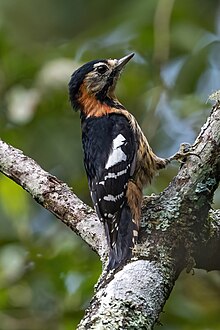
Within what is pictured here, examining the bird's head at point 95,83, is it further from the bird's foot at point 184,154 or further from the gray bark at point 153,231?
the gray bark at point 153,231

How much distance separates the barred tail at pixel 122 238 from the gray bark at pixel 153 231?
5cm

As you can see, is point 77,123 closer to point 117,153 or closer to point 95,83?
point 95,83

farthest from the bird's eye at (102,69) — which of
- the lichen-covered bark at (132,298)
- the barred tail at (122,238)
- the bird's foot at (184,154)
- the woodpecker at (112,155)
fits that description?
the lichen-covered bark at (132,298)

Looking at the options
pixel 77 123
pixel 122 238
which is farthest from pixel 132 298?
pixel 77 123

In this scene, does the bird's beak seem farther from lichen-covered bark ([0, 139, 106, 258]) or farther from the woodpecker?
lichen-covered bark ([0, 139, 106, 258])

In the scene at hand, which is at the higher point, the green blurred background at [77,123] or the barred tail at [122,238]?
the green blurred background at [77,123]

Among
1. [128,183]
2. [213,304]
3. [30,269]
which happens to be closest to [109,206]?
[128,183]

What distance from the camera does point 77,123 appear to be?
5.50 metres

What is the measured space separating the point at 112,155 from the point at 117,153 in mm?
30

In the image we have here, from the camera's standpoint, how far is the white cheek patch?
424 cm

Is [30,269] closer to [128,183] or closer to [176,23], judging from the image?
[128,183]

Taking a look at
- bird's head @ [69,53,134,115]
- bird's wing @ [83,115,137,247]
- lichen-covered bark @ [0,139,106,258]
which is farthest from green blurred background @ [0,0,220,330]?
lichen-covered bark @ [0,139,106,258]

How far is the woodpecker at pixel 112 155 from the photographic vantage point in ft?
12.3

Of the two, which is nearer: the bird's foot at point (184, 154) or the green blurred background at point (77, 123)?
the bird's foot at point (184, 154)
